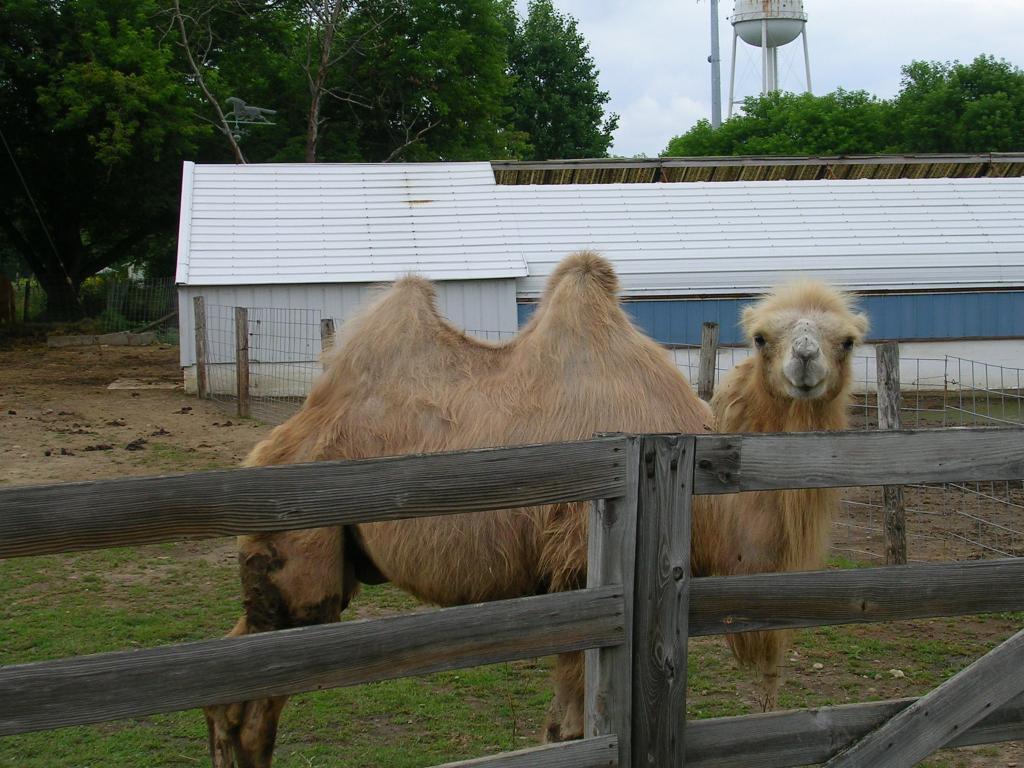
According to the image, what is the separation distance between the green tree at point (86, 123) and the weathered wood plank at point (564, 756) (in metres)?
24.8

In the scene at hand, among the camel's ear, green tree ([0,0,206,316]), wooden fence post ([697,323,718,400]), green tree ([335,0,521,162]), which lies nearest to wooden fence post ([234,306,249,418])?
wooden fence post ([697,323,718,400])

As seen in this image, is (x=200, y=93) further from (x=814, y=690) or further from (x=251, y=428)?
(x=814, y=690)

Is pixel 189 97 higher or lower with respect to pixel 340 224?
higher

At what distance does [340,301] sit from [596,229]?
530cm

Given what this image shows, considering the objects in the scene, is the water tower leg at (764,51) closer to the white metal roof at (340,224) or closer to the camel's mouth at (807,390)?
the white metal roof at (340,224)

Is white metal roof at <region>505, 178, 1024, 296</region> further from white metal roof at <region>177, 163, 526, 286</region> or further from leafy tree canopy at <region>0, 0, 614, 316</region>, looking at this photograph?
leafy tree canopy at <region>0, 0, 614, 316</region>

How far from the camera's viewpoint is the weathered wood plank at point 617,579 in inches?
118

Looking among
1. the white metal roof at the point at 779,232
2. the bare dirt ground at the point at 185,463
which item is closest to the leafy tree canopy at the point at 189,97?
the bare dirt ground at the point at 185,463

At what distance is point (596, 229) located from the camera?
67.8 ft

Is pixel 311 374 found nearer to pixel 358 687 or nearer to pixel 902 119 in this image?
pixel 358 687

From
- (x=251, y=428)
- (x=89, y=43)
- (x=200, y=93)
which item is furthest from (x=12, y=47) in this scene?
(x=251, y=428)

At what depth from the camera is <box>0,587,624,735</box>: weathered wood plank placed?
7.96 feet

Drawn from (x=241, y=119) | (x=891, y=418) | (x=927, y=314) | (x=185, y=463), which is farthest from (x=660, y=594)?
(x=241, y=119)

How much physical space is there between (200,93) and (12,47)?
556 cm
